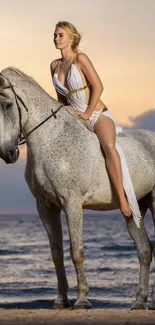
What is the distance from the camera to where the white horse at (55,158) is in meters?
9.19

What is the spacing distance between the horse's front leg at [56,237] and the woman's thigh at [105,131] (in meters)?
0.96

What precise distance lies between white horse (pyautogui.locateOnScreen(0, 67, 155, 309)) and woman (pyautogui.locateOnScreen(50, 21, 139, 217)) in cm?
11

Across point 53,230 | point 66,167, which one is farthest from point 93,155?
point 53,230

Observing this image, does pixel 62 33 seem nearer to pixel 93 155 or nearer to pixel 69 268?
pixel 93 155

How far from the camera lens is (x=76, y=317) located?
8797mm

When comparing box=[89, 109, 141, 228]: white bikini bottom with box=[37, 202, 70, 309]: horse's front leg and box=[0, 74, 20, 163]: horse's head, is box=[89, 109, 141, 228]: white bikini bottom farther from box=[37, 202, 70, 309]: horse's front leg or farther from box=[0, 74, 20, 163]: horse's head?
box=[0, 74, 20, 163]: horse's head

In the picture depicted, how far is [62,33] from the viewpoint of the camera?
31.7 ft

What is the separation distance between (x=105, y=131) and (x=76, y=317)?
219 centimetres

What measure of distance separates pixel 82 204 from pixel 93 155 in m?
0.58

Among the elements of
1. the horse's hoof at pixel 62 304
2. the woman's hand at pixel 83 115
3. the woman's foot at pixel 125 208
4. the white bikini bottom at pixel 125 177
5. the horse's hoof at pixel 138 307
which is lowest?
the horse's hoof at pixel 138 307

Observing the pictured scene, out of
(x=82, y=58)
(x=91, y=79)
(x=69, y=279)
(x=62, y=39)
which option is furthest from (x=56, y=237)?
(x=69, y=279)

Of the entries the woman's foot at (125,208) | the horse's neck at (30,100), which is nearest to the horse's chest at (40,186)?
the horse's neck at (30,100)

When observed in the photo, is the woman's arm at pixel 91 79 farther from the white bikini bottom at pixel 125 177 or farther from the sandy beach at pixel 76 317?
the sandy beach at pixel 76 317

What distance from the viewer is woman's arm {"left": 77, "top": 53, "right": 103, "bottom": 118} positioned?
958 centimetres
